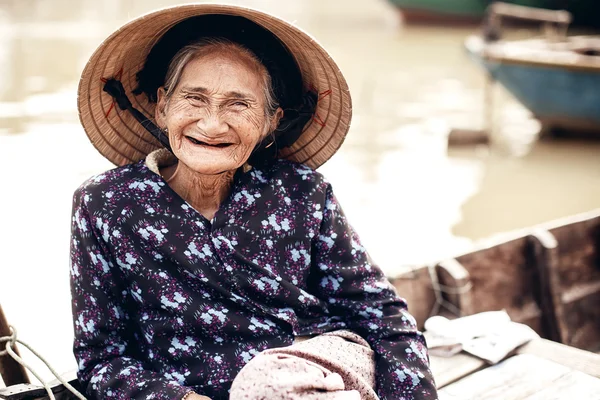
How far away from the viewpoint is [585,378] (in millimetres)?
1860

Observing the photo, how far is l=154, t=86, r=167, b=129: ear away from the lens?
1.59m

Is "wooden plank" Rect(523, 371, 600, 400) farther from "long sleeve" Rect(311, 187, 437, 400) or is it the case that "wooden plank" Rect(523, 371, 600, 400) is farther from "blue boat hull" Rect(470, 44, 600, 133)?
"blue boat hull" Rect(470, 44, 600, 133)

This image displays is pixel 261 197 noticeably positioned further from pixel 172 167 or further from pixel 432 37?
pixel 432 37

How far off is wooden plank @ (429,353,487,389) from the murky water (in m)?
0.42

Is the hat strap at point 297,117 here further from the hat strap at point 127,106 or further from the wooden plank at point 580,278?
the wooden plank at point 580,278

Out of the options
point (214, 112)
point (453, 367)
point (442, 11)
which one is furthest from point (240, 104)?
point (442, 11)

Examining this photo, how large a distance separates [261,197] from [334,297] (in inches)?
12.2

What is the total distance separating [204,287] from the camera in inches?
59.8

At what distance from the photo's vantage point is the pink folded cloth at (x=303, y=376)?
1193mm

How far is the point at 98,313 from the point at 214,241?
11.8 inches

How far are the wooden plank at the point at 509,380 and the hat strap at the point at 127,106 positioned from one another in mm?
1021

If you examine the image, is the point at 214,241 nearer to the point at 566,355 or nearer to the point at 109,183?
the point at 109,183

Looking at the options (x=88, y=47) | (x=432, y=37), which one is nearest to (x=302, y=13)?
(x=432, y=37)

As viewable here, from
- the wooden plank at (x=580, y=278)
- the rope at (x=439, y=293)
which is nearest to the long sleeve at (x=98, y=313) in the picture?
the rope at (x=439, y=293)
